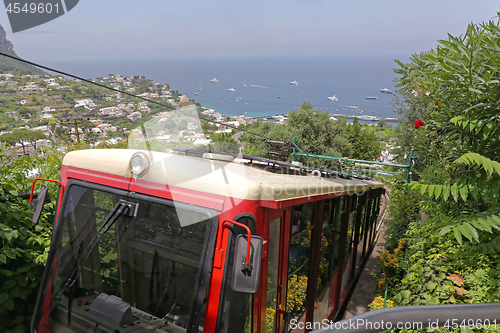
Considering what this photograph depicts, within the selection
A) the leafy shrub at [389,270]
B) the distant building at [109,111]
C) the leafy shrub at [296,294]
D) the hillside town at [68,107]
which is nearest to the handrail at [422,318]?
the leafy shrub at [296,294]

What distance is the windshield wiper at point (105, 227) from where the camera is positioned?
2.94 metres

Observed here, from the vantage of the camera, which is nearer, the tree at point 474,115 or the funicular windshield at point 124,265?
the funicular windshield at point 124,265

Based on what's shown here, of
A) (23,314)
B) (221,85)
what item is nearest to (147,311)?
(23,314)

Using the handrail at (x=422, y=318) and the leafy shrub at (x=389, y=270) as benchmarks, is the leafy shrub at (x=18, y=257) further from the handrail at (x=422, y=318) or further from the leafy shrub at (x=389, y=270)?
the leafy shrub at (x=389, y=270)

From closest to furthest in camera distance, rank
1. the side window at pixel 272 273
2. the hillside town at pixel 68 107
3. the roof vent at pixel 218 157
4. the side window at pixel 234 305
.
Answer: the side window at pixel 234 305, the side window at pixel 272 273, the roof vent at pixel 218 157, the hillside town at pixel 68 107

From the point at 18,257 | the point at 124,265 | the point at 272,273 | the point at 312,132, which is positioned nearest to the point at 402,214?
the point at 272,273

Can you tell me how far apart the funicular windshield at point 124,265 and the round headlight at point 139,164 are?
213mm

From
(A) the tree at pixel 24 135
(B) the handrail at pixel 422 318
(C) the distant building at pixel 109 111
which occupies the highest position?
(C) the distant building at pixel 109 111

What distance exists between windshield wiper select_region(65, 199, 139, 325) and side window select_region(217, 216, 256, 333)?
0.99 meters

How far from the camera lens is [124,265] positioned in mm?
2969

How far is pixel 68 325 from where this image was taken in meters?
2.93

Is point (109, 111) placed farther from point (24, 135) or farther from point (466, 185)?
point (466, 185)

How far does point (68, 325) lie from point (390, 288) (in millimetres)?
6484

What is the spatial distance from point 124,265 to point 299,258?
1.91 metres
